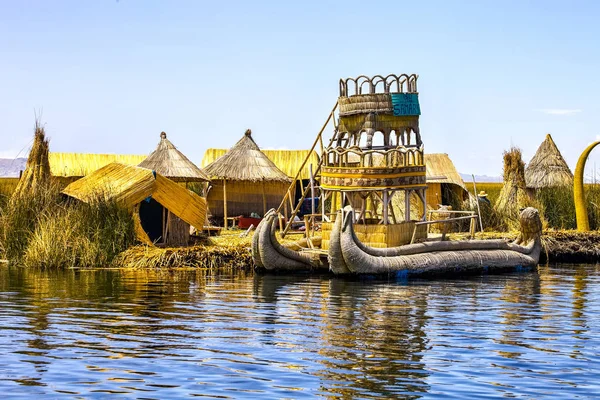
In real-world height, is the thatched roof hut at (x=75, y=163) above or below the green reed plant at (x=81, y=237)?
above

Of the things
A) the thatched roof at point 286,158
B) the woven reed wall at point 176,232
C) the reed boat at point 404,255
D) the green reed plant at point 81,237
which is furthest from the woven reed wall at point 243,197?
the reed boat at point 404,255

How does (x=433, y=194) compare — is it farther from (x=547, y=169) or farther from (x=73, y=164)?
(x=73, y=164)

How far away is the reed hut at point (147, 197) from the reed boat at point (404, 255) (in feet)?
12.5

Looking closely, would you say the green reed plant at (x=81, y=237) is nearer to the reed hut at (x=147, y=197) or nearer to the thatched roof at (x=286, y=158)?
the reed hut at (x=147, y=197)

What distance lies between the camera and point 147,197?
25312mm

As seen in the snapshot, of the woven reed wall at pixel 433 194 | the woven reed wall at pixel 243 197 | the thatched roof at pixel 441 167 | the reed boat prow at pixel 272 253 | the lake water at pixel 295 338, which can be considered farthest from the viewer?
the woven reed wall at pixel 243 197

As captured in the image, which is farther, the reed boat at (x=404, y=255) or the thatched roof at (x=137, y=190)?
the thatched roof at (x=137, y=190)

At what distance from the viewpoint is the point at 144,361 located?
39.8 feet

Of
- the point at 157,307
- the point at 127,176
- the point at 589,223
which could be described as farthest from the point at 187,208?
the point at 589,223

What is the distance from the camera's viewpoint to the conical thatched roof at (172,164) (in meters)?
31.4

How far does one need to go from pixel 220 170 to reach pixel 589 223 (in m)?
11.4

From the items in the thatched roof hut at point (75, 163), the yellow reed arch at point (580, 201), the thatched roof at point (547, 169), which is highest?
the thatched roof hut at point (75, 163)

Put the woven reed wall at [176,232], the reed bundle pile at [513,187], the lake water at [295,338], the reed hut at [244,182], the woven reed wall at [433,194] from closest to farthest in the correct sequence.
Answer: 1. the lake water at [295,338]
2. the woven reed wall at [176,232]
3. the reed bundle pile at [513,187]
4. the reed hut at [244,182]
5. the woven reed wall at [433,194]

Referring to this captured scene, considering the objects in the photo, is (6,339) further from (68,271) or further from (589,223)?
(589,223)
